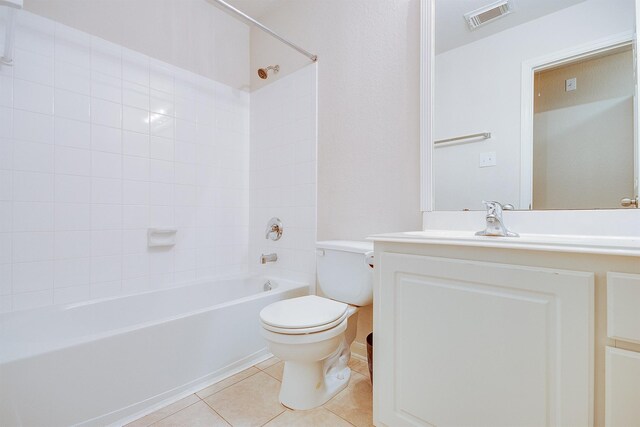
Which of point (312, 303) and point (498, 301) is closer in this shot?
point (498, 301)

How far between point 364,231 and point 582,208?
953 mm

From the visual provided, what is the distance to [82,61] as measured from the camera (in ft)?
5.36

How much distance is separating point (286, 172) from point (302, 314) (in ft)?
A: 3.78

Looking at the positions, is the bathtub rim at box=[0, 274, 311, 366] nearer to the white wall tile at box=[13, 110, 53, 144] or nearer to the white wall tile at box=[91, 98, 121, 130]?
the white wall tile at box=[13, 110, 53, 144]

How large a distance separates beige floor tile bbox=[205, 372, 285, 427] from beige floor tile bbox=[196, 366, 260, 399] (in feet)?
0.10

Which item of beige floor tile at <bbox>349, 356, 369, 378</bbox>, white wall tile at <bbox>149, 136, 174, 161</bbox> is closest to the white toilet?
beige floor tile at <bbox>349, 356, 369, 378</bbox>

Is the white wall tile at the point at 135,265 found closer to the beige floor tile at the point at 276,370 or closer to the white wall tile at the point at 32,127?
the white wall tile at the point at 32,127

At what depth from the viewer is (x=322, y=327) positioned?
3.87ft

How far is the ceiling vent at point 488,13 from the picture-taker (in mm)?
1238

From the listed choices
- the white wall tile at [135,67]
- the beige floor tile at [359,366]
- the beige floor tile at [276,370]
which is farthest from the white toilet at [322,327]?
the white wall tile at [135,67]

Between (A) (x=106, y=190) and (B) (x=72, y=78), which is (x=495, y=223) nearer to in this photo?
(A) (x=106, y=190)

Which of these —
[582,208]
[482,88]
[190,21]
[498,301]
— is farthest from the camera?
[190,21]

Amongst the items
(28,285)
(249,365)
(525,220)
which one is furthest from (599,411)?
(28,285)

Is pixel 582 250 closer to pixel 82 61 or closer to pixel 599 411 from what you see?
pixel 599 411
